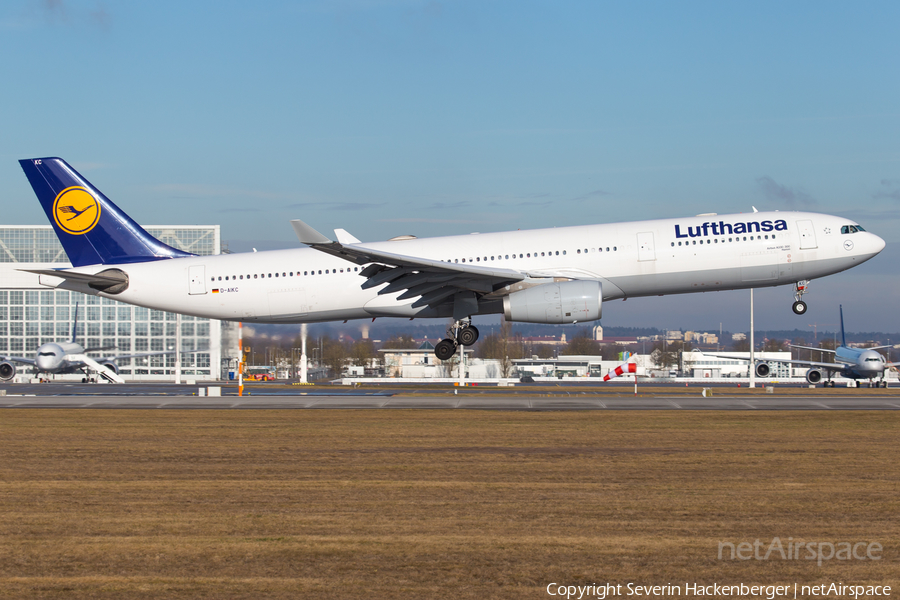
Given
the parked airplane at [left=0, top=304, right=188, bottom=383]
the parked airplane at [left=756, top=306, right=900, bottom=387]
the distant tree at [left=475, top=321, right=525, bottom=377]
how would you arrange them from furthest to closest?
→ the distant tree at [left=475, top=321, right=525, bottom=377]
the parked airplane at [left=0, top=304, right=188, bottom=383]
the parked airplane at [left=756, top=306, right=900, bottom=387]

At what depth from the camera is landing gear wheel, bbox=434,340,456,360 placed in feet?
111

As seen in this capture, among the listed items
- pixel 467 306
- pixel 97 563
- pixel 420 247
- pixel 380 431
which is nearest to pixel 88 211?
pixel 420 247

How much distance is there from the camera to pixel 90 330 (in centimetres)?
8550

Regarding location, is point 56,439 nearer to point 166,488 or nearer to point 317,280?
point 166,488

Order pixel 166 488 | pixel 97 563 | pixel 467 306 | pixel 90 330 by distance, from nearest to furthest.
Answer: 1. pixel 97 563
2. pixel 166 488
3. pixel 467 306
4. pixel 90 330

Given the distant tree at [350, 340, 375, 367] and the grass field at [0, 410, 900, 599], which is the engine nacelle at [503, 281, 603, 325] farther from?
the distant tree at [350, 340, 375, 367]

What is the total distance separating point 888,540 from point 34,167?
114 ft

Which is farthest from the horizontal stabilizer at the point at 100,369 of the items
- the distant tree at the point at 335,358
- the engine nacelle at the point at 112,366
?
the distant tree at the point at 335,358

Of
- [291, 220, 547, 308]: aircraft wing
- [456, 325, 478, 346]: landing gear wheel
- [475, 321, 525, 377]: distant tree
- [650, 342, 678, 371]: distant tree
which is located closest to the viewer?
[291, 220, 547, 308]: aircraft wing

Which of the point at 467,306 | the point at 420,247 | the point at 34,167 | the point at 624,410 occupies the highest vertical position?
the point at 34,167

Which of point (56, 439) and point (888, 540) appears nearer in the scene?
point (888, 540)

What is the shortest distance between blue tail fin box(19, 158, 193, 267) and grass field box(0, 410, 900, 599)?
14.8 meters

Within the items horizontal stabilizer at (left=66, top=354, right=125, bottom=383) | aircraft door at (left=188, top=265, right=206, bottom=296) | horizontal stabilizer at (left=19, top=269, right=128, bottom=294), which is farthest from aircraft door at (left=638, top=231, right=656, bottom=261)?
horizontal stabilizer at (left=66, top=354, right=125, bottom=383)

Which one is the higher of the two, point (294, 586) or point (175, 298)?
point (175, 298)
